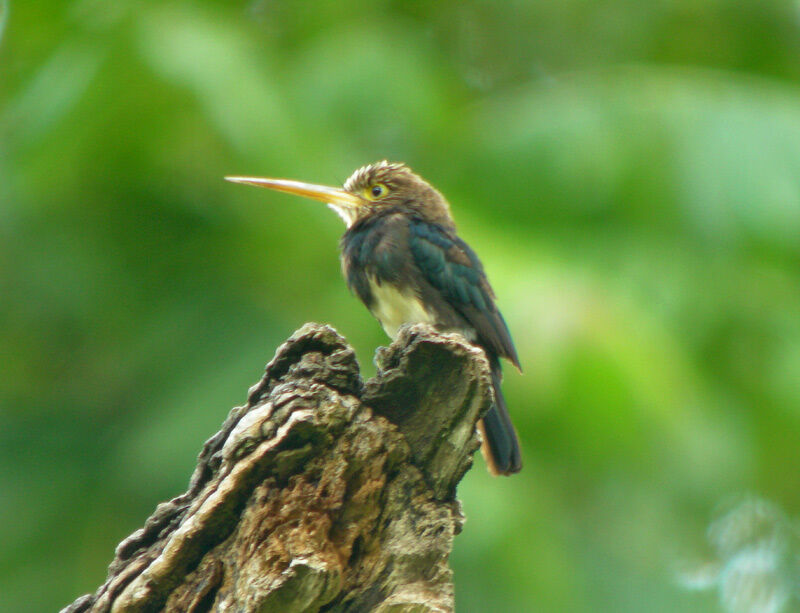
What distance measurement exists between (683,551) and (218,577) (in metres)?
10.2

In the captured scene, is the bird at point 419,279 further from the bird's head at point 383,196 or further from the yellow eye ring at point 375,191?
the yellow eye ring at point 375,191

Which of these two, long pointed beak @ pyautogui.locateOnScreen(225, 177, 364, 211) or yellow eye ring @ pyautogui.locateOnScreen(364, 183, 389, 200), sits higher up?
yellow eye ring @ pyautogui.locateOnScreen(364, 183, 389, 200)

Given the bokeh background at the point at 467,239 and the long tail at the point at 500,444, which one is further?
the bokeh background at the point at 467,239

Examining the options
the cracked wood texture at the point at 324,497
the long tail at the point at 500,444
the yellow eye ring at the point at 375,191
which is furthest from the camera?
the yellow eye ring at the point at 375,191

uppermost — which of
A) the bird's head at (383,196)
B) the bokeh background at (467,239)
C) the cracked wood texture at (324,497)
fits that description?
the bokeh background at (467,239)

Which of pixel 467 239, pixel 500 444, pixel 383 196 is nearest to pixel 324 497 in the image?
pixel 500 444

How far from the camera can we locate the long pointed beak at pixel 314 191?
5.96 metres

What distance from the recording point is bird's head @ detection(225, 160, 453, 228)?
6.61 metres

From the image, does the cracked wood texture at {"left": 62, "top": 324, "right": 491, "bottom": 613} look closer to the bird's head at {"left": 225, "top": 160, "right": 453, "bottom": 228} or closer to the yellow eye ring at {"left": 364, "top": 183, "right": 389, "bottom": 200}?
the bird's head at {"left": 225, "top": 160, "right": 453, "bottom": 228}

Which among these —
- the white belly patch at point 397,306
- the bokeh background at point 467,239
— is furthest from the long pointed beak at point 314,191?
the bokeh background at point 467,239

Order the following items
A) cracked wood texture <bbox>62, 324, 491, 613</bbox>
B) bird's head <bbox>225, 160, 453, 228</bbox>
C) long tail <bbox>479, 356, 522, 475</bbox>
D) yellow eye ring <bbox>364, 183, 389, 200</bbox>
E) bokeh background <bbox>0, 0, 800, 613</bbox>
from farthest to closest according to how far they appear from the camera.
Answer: bokeh background <bbox>0, 0, 800, 613</bbox>, yellow eye ring <bbox>364, 183, 389, 200</bbox>, bird's head <bbox>225, 160, 453, 228</bbox>, long tail <bbox>479, 356, 522, 475</bbox>, cracked wood texture <bbox>62, 324, 491, 613</bbox>

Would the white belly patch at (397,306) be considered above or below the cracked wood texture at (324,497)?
above

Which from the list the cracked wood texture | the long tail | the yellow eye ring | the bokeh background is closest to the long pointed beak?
the yellow eye ring

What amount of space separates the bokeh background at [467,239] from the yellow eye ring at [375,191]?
1992 mm
